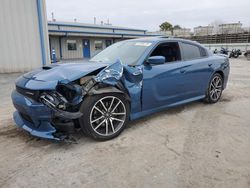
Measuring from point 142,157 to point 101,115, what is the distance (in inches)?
33.6

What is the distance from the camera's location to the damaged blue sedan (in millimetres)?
2949

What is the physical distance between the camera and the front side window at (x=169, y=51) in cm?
421

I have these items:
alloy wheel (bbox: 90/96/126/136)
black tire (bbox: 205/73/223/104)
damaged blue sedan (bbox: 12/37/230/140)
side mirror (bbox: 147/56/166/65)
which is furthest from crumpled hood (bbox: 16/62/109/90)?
black tire (bbox: 205/73/223/104)

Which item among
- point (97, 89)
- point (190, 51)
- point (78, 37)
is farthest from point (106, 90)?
point (78, 37)

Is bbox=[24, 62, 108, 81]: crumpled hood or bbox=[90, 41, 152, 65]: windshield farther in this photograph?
bbox=[90, 41, 152, 65]: windshield

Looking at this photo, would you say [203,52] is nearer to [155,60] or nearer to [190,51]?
[190,51]

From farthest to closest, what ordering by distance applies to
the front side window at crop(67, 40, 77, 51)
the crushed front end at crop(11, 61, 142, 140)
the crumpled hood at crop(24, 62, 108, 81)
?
the front side window at crop(67, 40, 77, 51), the crumpled hood at crop(24, 62, 108, 81), the crushed front end at crop(11, 61, 142, 140)

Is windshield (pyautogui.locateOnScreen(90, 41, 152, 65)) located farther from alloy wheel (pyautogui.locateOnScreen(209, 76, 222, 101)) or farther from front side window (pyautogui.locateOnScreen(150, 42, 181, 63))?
alloy wheel (pyautogui.locateOnScreen(209, 76, 222, 101))

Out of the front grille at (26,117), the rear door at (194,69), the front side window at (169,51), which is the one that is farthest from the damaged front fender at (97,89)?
the rear door at (194,69)

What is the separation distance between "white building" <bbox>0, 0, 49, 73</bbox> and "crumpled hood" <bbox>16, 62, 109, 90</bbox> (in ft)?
26.8

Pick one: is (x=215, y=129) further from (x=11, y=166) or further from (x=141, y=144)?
(x=11, y=166)

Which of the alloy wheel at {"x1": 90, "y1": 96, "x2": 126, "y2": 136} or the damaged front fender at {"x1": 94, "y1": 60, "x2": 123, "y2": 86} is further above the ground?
the damaged front fender at {"x1": 94, "y1": 60, "x2": 123, "y2": 86}

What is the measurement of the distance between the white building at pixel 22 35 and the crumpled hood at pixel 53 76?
8.18 metres

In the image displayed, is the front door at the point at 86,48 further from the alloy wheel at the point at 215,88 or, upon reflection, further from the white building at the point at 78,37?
the alloy wheel at the point at 215,88
